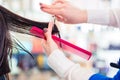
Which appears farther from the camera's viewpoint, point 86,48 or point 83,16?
point 86,48

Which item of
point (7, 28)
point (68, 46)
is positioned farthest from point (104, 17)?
point (7, 28)

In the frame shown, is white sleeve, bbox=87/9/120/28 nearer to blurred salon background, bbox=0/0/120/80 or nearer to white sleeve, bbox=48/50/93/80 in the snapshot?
white sleeve, bbox=48/50/93/80

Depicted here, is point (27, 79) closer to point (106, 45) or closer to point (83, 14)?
point (106, 45)

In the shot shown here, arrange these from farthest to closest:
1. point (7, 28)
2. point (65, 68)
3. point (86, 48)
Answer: point (86, 48)
point (7, 28)
point (65, 68)

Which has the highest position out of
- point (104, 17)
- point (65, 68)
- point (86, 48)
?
point (104, 17)

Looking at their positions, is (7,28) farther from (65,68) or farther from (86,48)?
(86,48)

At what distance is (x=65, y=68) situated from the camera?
68 cm

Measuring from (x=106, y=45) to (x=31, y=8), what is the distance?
487 mm

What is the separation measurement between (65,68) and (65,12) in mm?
186

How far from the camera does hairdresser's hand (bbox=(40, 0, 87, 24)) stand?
745 mm

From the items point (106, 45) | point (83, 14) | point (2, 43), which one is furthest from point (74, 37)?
point (2, 43)

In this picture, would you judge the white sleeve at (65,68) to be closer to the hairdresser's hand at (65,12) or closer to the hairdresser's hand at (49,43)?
the hairdresser's hand at (49,43)

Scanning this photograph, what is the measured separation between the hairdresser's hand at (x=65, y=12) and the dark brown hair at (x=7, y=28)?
69 mm

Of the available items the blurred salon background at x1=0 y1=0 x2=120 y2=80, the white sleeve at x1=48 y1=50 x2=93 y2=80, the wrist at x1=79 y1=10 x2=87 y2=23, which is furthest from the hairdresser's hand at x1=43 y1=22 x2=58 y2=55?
the blurred salon background at x1=0 y1=0 x2=120 y2=80
